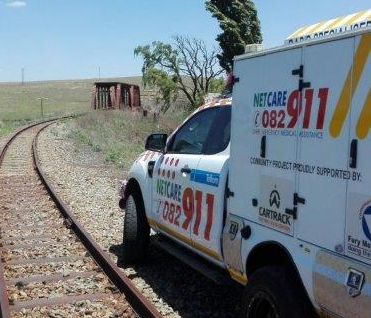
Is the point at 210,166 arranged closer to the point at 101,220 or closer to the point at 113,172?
the point at 101,220

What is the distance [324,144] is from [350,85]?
0.38 meters

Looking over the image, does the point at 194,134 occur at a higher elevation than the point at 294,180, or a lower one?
higher

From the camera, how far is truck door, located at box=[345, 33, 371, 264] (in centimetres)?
318

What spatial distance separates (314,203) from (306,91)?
0.69 meters

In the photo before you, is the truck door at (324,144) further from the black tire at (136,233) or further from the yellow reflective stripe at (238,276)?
the black tire at (136,233)

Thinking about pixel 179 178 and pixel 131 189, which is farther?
pixel 131 189

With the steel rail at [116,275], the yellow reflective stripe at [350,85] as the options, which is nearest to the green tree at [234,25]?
the steel rail at [116,275]

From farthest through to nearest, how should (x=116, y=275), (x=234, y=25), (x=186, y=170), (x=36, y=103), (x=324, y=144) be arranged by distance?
(x=36, y=103) < (x=234, y=25) < (x=116, y=275) < (x=186, y=170) < (x=324, y=144)

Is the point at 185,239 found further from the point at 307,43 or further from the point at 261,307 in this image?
the point at 307,43

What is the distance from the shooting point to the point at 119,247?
8039mm

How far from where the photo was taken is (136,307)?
5.57 meters

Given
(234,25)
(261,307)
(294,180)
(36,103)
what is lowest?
(261,307)

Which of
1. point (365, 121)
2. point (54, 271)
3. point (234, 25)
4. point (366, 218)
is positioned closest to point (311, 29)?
point (365, 121)

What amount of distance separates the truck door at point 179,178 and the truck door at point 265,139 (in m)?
0.94
